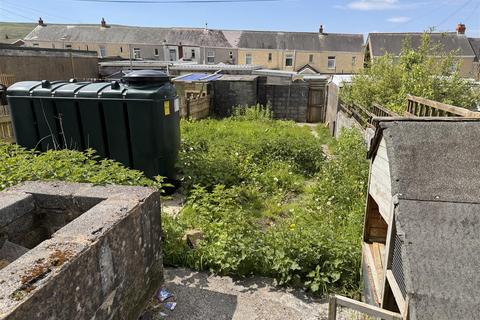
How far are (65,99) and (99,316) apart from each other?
182 inches

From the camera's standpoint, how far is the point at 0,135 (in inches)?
289

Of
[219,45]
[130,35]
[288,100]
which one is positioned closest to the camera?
[288,100]

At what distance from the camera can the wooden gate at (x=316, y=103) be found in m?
14.4

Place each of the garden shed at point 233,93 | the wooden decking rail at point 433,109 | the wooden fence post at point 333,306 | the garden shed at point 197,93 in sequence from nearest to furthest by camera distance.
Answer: the wooden fence post at point 333,306, the wooden decking rail at point 433,109, the garden shed at point 197,93, the garden shed at point 233,93

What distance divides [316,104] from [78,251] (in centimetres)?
1367

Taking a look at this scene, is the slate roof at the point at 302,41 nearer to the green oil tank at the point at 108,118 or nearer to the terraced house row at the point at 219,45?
the terraced house row at the point at 219,45

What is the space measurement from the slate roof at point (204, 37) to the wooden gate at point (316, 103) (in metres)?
26.4

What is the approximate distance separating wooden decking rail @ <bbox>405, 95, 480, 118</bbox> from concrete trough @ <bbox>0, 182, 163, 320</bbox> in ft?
11.5

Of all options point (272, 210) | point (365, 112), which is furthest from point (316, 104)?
point (272, 210)

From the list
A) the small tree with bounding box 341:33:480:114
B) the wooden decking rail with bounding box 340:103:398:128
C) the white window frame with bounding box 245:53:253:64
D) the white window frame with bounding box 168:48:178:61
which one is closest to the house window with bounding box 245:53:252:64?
the white window frame with bounding box 245:53:253:64

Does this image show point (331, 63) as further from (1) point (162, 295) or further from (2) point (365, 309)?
(2) point (365, 309)

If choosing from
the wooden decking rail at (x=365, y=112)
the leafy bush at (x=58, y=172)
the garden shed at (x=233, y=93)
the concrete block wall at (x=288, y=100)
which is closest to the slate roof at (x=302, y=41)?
the concrete block wall at (x=288, y=100)

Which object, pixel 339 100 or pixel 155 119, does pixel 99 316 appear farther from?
pixel 339 100

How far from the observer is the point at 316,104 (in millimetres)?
14641
